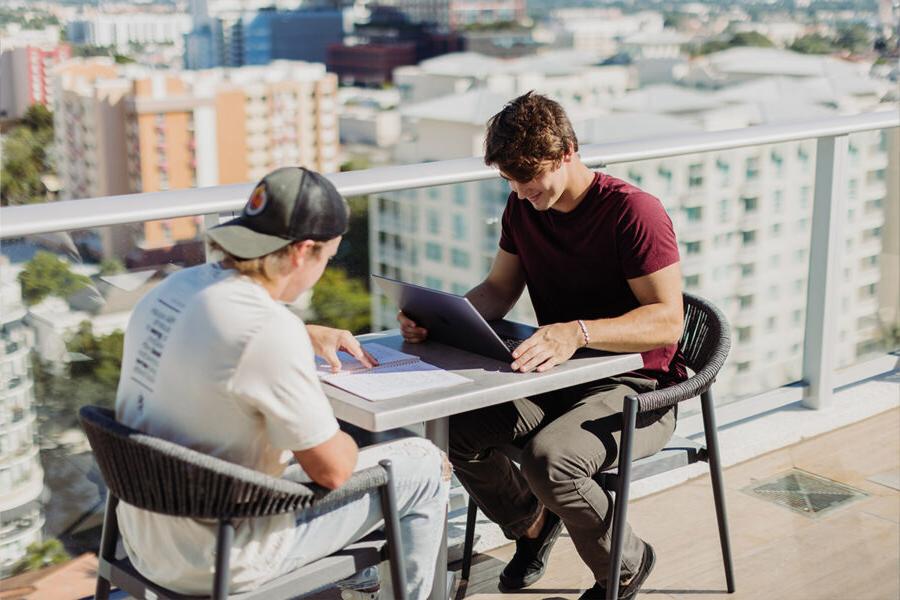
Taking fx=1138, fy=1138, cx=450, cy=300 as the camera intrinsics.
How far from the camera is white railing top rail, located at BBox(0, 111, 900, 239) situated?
8.03 ft

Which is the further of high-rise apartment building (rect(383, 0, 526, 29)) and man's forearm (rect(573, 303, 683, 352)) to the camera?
high-rise apartment building (rect(383, 0, 526, 29))

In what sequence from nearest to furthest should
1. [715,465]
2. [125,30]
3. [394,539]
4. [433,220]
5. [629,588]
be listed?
[394,539] → [629,588] → [715,465] → [433,220] → [125,30]

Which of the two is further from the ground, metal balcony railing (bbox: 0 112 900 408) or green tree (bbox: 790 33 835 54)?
green tree (bbox: 790 33 835 54)

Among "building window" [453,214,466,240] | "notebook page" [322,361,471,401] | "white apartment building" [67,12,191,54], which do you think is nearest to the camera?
"notebook page" [322,361,471,401]

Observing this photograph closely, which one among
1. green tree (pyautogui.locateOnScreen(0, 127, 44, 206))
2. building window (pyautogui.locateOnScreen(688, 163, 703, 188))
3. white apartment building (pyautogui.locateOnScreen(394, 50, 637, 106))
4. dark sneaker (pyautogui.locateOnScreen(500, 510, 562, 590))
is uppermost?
building window (pyautogui.locateOnScreen(688, 163, 703, 188))

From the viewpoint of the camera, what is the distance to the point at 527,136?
2.57 meters

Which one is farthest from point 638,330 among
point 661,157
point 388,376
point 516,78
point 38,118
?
point 516,78

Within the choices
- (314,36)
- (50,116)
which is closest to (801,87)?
(50,116)

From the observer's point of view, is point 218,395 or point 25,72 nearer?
point 218,395

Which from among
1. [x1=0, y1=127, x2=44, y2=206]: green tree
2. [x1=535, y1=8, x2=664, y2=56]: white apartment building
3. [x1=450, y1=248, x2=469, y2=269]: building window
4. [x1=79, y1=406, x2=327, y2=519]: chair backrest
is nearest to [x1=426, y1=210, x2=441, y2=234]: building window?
[x1=450, y1=248, x2=469, y2=269]: building window

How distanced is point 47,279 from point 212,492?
3.31 ft

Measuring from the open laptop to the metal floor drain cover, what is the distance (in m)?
1.45

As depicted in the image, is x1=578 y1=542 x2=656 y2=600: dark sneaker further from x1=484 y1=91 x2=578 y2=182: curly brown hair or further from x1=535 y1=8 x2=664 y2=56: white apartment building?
x1=535 y1=8 x2=664 y2=56: white apartment building

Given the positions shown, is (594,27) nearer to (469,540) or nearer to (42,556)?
(469,540)
